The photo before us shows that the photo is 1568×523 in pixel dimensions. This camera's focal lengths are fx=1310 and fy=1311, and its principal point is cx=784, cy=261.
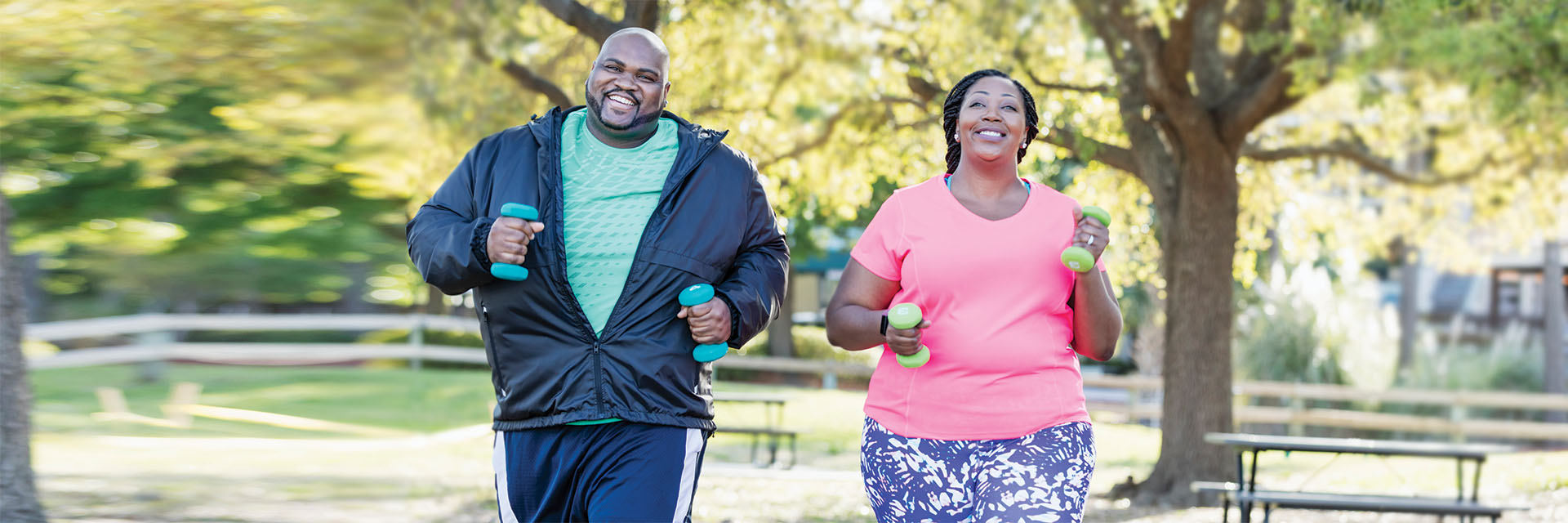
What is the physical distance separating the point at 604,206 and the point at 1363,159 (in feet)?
38.7

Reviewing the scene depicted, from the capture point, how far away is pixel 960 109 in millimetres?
Result: 3867

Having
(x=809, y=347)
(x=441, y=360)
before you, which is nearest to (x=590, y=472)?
(x=441, y=360)

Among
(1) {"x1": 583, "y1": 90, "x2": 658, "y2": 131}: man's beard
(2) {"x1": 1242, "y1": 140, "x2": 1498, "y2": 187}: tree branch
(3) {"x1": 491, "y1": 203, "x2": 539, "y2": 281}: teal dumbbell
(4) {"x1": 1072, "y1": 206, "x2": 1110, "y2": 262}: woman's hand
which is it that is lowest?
(3) {"x1": 491, "y1": 203, "x2": 539, "y2": 281}: teal dumbbell

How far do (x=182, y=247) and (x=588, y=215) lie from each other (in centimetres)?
632

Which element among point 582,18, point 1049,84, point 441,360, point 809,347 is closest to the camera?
point 582,18

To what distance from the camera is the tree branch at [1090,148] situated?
11.2m

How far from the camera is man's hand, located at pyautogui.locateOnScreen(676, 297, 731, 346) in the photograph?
11.2 ft

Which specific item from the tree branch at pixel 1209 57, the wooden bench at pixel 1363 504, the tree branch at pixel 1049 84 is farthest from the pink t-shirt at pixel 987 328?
the tree branch at pixel 1209 57

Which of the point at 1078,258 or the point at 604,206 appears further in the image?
the point at 604,206

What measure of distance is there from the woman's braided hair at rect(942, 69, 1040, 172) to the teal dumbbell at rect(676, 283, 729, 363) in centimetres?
93

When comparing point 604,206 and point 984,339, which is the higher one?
point 604,206

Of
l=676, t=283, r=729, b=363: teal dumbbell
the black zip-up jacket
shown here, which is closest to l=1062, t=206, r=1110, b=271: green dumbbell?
the black zip-up jacket

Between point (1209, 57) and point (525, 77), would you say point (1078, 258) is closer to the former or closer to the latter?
point (525, 77)

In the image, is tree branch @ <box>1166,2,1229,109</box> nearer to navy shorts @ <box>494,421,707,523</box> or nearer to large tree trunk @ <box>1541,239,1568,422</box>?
navy shorts @ <box>494,421,707,523</box>
